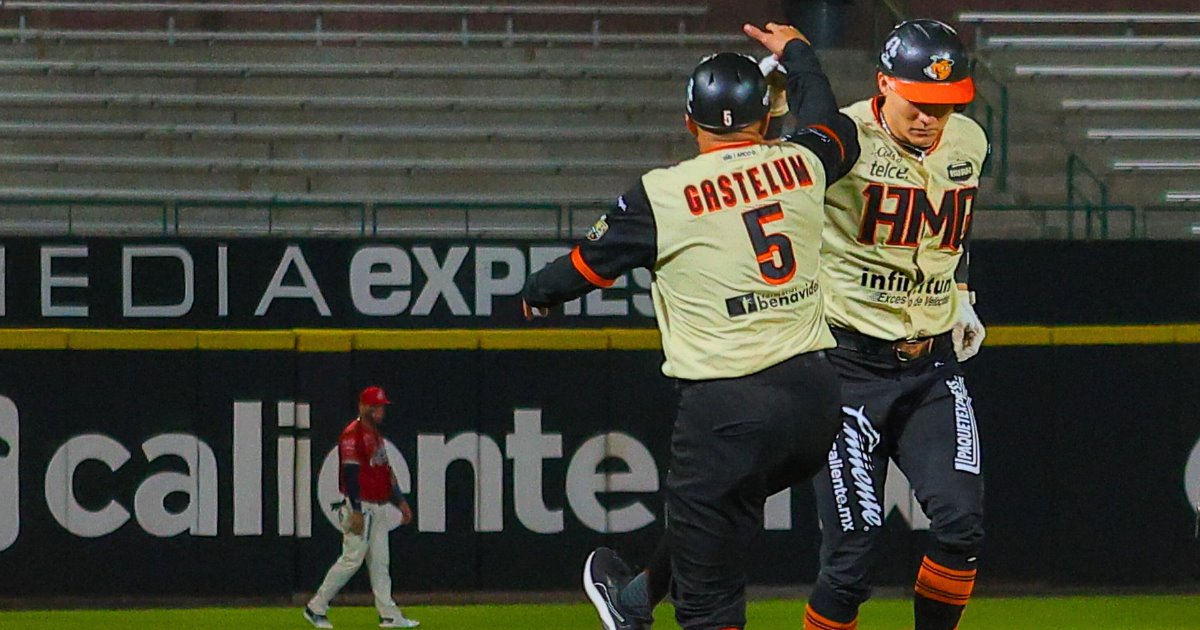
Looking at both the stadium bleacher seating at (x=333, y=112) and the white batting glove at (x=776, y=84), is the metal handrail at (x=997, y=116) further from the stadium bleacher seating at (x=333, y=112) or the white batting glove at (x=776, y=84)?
the white batting glove at (x=776, y=84)

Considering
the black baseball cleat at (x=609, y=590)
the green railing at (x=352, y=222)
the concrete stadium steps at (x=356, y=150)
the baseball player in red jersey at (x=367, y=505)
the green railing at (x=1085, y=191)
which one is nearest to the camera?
the black baseball cleat at (x=609, y=590)

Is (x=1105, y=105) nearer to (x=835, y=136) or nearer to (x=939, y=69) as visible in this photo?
(x=939, y=69)

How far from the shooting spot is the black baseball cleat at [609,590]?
19.7 ft

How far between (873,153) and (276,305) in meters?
6.49

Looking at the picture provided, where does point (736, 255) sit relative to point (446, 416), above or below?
above

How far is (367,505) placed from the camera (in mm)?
10852

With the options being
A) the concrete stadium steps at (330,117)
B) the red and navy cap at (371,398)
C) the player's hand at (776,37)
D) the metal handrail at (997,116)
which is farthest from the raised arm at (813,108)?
the concrete stadium steps at (330,117)

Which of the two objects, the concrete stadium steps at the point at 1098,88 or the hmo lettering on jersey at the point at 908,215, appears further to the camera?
the concrete stadium steps at the point at 1098,88

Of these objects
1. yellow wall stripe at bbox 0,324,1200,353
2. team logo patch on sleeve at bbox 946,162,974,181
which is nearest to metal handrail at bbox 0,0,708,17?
yellow wall stripe at bbox 0,324,1200,353

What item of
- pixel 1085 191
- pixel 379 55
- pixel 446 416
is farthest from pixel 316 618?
pixel 1085 191

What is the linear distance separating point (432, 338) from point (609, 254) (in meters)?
6.54

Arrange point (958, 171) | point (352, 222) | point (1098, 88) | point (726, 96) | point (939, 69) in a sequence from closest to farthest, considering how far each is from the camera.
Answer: point (726, 96) < point (939, 69) < point (958, 171) < point (352, 222) < point (1098, 88)

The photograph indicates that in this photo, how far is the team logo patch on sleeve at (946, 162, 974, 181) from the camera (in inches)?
239

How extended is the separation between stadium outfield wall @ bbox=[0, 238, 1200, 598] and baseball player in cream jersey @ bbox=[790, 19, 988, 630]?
5.52m
